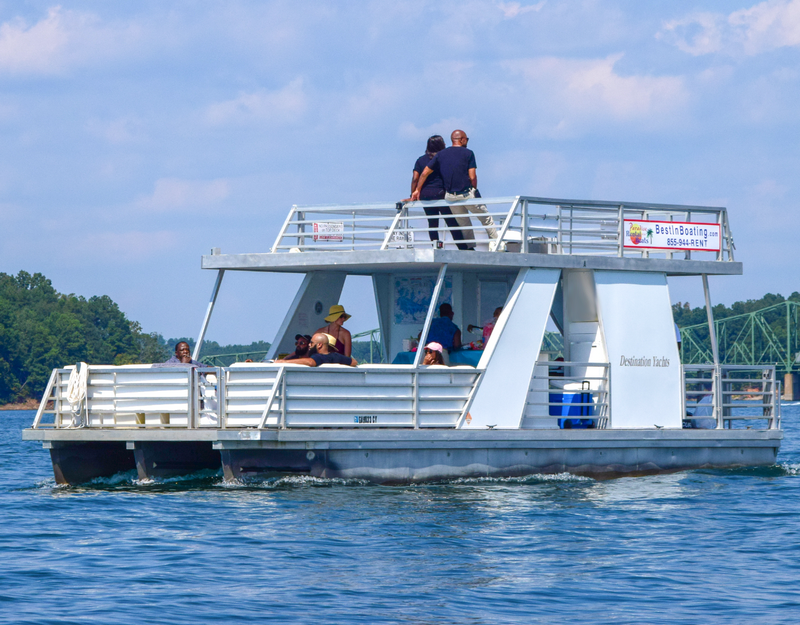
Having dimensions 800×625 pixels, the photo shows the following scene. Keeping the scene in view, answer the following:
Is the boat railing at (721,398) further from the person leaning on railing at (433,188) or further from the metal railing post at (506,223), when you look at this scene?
the person leaning on railing at (433,188)

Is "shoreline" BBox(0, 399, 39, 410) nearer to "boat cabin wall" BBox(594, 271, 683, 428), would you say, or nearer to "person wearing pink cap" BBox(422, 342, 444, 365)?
"boat cabin wall" BBox(594, 271, 683, 428)

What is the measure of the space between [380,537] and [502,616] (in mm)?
3063

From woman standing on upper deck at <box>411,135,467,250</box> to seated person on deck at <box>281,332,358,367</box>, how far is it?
2434mm

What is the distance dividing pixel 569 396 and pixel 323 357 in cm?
383

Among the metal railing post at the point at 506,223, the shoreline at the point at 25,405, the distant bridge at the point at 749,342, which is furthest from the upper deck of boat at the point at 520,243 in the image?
the distant bridge at the point at 749,342

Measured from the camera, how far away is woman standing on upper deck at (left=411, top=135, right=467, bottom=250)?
1827 cm

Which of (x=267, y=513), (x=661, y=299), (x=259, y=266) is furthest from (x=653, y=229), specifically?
(x=267, y=513)

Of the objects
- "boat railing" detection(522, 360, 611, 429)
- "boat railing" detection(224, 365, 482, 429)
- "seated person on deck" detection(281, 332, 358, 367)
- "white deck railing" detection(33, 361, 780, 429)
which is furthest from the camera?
"boat railing" detection(522, 360, 611, 429)

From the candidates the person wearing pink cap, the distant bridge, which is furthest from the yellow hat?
the distant bridge

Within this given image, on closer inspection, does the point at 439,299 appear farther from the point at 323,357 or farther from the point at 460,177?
the point at 323,357

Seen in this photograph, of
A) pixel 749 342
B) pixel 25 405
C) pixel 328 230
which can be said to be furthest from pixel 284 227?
pixel 749 342

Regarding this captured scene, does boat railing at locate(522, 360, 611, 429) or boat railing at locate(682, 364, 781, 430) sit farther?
boat railing at locate(682, 364, 781, 430)

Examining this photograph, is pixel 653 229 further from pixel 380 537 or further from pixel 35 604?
pixel 35 604

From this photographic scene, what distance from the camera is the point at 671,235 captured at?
61.3ft
